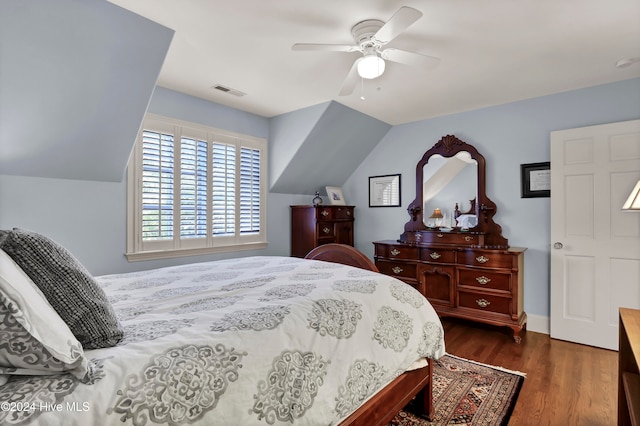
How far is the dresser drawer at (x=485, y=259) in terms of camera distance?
10.5 feet

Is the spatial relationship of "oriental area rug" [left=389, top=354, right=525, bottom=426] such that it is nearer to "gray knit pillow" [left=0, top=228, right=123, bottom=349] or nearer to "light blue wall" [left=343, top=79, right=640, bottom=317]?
"light blue wall" [left=343, top=79, right=640, bottom=317]

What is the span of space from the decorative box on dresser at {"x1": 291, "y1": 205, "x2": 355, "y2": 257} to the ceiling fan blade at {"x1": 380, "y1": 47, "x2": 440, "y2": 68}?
2326 millimetres

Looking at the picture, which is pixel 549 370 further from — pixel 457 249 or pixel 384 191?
pixel 384 191

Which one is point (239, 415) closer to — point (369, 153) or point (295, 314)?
point (295, 314)

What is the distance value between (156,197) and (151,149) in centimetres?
47

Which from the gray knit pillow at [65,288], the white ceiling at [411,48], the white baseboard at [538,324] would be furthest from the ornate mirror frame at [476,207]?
the gray knit pillow at [65,288]

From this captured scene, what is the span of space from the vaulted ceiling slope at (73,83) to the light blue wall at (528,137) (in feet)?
10.9

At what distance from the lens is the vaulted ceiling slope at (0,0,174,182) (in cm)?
191

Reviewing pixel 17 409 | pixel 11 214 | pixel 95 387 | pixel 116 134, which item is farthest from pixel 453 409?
pixel 11 214

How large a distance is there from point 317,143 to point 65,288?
10.9 ft

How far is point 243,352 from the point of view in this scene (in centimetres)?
105

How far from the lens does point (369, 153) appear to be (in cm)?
475

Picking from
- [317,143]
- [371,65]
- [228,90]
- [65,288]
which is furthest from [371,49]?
[65,288]

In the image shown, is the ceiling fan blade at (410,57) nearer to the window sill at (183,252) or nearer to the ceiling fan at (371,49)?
the ceiling fan at (371,49)
